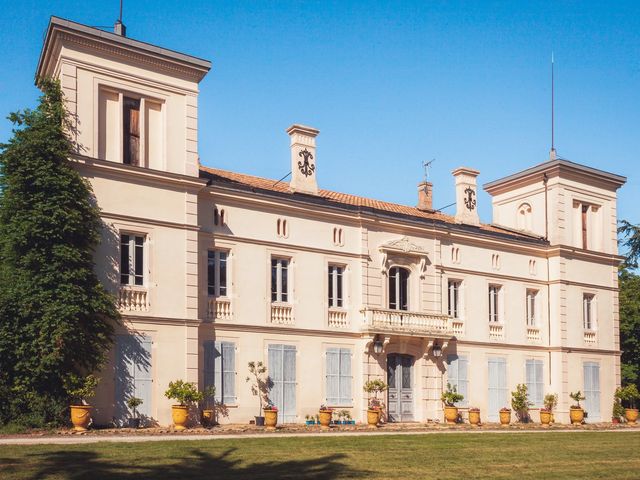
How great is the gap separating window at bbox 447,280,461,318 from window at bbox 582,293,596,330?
7.22 m

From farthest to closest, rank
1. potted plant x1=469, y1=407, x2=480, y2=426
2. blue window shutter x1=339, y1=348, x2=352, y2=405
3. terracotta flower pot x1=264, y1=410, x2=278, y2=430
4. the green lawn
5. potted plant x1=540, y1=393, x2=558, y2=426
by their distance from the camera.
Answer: potted plant x1=540, y1=393, x2=558, y2=426 < potted plant x1=469, y1=407, x2=480, y2=426 < blue window shutter x1=339, y1=348, x2=352, y2=405 < terracotta flower pot x1=264, y1=410, x2=278, y2=430 < the green lawn

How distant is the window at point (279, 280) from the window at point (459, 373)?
7.58 m

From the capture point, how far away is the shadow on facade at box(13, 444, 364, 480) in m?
14.2

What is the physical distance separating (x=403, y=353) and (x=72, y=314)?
1295 centimetres

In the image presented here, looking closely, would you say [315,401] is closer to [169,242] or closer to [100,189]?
[169,242]

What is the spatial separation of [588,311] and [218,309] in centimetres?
1854

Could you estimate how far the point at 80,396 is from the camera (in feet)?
71.9

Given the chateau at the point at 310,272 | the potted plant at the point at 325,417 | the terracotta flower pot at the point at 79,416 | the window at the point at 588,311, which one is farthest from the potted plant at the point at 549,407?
the terracotta flower pot at the point at 79,416

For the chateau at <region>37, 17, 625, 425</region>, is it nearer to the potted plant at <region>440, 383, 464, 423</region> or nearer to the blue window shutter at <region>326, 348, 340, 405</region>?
the blue window shutter at <region>326, 348, 340, 405</region>

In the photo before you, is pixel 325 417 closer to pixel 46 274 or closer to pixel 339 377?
pixel 339 377

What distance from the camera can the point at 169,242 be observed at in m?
24.8

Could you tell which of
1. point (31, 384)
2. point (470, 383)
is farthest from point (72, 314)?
point (470, 383)

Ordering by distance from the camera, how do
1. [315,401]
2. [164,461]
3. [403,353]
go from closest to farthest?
[164,461] < [315,401] < [403,353]

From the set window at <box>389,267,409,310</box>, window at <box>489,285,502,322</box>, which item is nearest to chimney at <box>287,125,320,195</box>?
window at <box>389,267,409,310</box>
